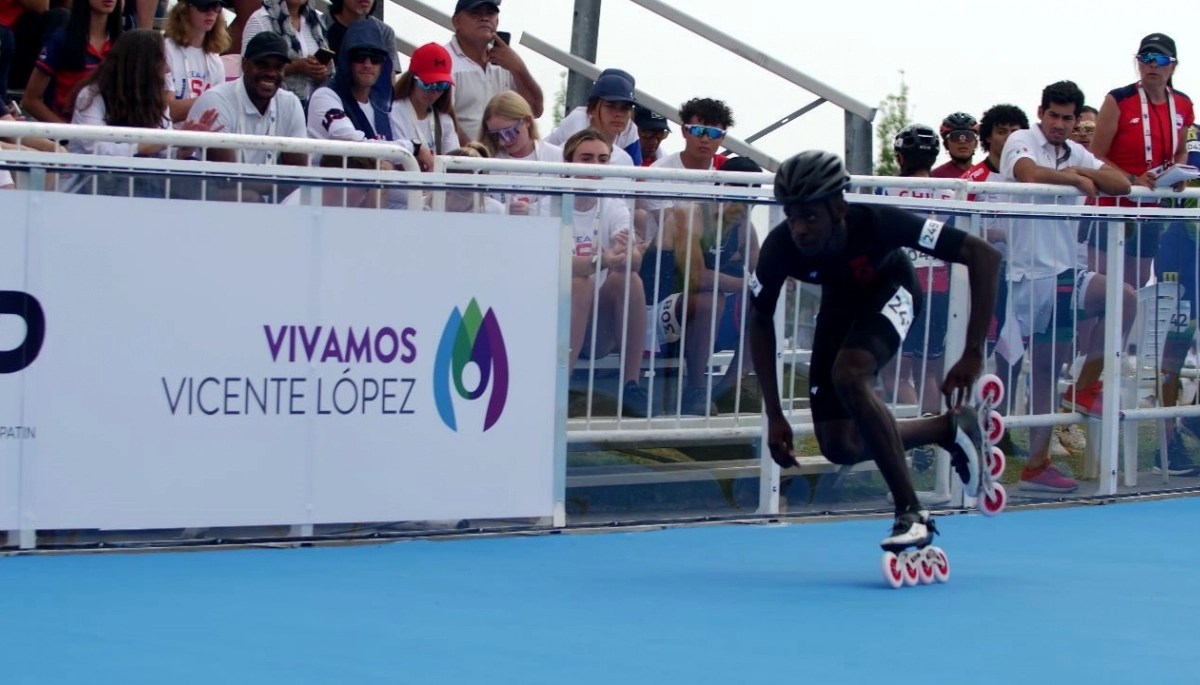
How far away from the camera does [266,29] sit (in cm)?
985

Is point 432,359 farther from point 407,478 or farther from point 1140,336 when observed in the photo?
point 1140,336

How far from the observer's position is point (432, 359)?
7.77 meters

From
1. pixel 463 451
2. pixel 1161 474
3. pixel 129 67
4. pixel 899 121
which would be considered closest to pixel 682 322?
pixel 463 451

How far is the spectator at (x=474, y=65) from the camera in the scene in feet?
34.6

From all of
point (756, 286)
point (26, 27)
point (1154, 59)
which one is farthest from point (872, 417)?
point (26, 27)

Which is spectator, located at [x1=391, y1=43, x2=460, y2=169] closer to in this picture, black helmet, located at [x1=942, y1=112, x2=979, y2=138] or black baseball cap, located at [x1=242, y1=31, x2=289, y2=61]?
black baseball cap, located at [x1=242, y1=31, x2=289, y2=61]

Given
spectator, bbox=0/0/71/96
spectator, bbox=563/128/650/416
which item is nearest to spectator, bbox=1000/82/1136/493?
spectator, bbox=563/128/650/416

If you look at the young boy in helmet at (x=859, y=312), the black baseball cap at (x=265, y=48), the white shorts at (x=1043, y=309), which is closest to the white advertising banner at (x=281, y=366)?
the black baseball cap at (x=265, y=48)

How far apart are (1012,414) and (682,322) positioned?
7.60ft

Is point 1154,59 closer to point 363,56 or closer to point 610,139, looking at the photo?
point 610,139

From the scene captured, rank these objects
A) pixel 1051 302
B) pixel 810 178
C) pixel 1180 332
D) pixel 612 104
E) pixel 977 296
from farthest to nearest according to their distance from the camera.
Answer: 1. pixel 612 104
2. pixel 1180 332
3. pixel 1051 302
4. pixel 977 296
5. pixel 810 178

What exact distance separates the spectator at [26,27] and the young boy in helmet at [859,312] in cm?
484

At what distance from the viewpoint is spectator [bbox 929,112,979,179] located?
38.2 ft

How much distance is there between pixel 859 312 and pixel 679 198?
166 cm
